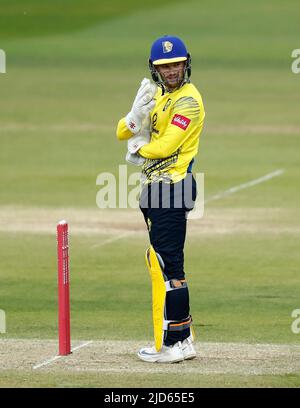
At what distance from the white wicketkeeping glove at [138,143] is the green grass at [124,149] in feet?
5.78

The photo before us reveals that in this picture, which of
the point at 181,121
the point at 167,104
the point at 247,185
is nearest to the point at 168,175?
the point at 181,121

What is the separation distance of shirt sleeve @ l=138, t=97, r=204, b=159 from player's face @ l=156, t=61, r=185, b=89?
6.0 inches

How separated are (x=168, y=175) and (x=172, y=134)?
1.10 ft

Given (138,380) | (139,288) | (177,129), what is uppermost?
(177,129)

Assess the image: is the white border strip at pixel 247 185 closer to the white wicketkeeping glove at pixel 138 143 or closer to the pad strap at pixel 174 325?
the white wicketkeeping glove at pixel 138 143

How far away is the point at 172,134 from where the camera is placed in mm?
10211

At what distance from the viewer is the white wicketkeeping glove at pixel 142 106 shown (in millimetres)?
10305

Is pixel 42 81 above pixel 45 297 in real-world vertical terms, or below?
above

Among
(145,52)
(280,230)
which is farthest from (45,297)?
(145,52)

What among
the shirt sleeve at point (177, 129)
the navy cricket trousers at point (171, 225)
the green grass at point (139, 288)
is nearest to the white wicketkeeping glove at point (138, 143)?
the shirt sleeve at point (177, 129)

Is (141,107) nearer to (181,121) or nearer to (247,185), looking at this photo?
(181,121)

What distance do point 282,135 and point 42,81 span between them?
37.7 ft
